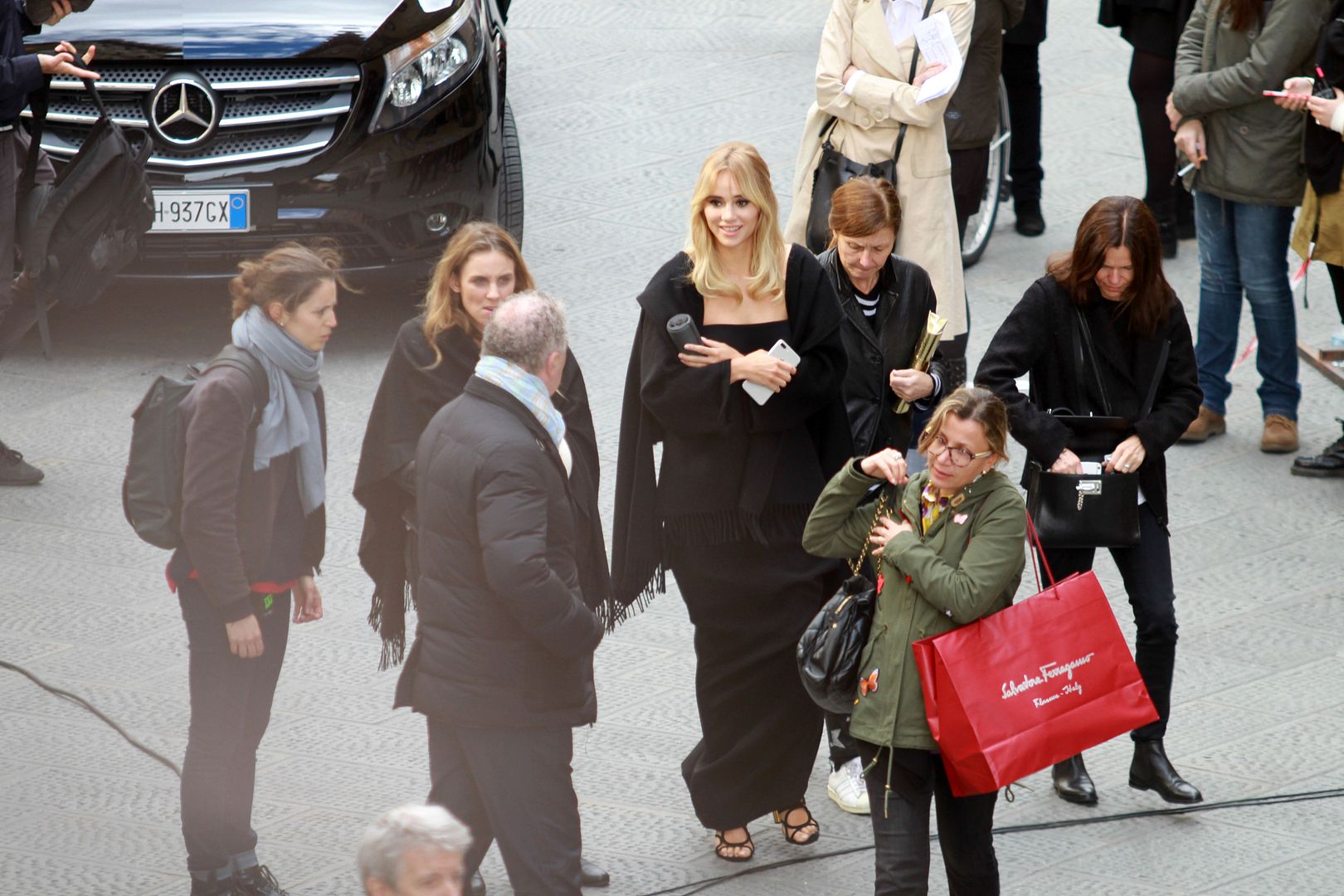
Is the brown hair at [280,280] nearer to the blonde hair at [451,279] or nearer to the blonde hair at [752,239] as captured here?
the blonde hair at [451,279]

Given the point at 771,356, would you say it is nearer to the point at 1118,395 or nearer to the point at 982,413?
the point at 982,413

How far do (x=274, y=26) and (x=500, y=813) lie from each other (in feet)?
16.8

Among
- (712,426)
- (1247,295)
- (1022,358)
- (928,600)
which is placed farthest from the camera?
(1247,295)

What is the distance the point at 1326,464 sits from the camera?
7.75 meters

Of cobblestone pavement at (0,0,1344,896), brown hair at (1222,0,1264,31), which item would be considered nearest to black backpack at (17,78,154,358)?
cobblestone pavement at (0,0,1344,896)

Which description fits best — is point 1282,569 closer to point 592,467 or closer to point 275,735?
point 592,467

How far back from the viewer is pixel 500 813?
4246mm

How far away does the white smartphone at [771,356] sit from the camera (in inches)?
193

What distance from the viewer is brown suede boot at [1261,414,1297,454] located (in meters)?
7.92

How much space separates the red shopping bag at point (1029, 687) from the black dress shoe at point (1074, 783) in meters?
0.89

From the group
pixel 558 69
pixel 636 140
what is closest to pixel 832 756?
pixel 636 140

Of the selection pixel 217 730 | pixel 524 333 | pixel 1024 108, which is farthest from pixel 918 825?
pixel 1024 108

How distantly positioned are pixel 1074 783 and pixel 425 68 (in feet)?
15.3

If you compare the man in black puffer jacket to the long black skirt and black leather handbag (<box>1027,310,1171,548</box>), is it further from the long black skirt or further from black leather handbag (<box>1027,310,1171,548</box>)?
black leather handbag (<box>1027,310,1171,548</box>)
